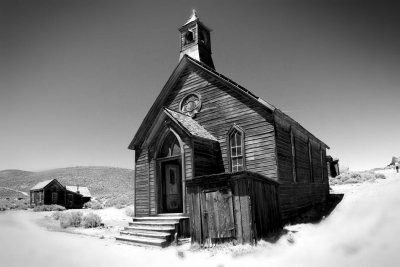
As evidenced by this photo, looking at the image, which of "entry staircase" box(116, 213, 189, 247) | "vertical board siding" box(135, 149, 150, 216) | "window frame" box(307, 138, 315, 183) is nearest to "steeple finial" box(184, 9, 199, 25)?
"vertical board siding" box(135, 149, 150, 216)

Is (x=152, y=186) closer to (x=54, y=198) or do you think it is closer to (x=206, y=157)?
(x=206, y=157)

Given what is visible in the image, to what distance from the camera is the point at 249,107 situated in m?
12.9

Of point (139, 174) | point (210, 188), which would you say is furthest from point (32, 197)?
point (210, 188)

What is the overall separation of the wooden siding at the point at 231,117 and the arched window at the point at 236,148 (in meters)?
0.19

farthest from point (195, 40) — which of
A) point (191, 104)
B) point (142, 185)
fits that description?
point (142, 185)

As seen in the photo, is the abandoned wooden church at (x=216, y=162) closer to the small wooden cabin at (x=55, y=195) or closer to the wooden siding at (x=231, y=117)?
the wooden siding at (x=231, y=117)

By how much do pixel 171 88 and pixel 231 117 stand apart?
4.46 meters

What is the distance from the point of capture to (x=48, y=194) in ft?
143

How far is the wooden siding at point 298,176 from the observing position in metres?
12.3

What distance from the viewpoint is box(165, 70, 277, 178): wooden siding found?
12.1 m

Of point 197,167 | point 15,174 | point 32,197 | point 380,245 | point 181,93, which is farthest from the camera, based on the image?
point 15,174

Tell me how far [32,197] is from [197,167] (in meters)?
43.1

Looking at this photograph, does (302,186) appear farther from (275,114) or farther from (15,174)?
(15,174)

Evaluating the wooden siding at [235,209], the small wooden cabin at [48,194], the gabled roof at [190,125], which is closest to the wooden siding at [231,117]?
the gabled roof at [190,125]
